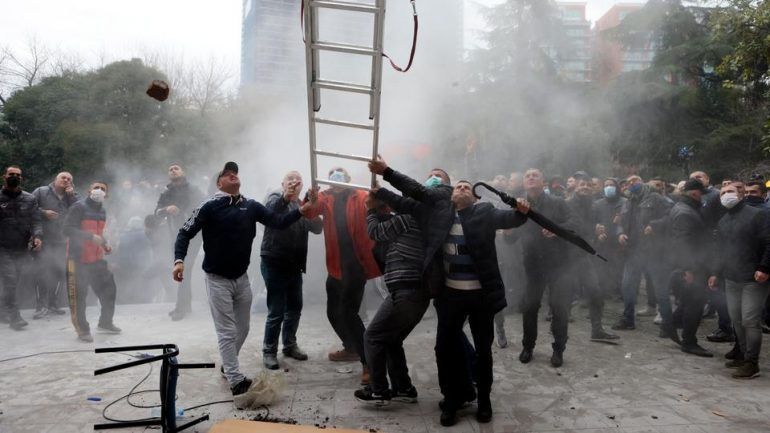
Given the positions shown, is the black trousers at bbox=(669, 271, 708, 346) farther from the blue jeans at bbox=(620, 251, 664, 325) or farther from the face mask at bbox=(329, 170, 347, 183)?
the face mask at bbox=(329, 170, 347, 183)

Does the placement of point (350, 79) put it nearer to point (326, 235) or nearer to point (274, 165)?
point (274, 165)

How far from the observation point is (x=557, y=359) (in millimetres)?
4387

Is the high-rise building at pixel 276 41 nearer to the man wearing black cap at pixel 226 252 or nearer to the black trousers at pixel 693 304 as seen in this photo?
the man wearing black cap at pixel 226 252

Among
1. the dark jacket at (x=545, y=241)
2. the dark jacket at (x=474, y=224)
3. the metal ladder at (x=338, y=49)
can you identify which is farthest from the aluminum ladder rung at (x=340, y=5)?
the dark jacket at (x=545, y=241)

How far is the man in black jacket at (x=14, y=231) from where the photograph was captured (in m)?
5.84

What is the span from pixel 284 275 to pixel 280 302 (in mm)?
239

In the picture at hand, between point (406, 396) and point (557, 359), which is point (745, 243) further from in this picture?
point (406, 396)

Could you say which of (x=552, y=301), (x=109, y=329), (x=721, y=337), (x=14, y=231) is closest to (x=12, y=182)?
(x=14, y=231)

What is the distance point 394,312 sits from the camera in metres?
3.24

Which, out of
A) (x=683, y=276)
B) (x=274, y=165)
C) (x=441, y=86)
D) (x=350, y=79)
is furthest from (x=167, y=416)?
(x=441, y=86)

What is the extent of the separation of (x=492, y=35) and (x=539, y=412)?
1404 centimetres

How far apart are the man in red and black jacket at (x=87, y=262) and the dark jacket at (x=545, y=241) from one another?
4.52 m

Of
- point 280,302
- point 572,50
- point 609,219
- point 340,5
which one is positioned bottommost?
point 280,302

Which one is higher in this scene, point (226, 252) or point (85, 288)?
point (226, 252)
